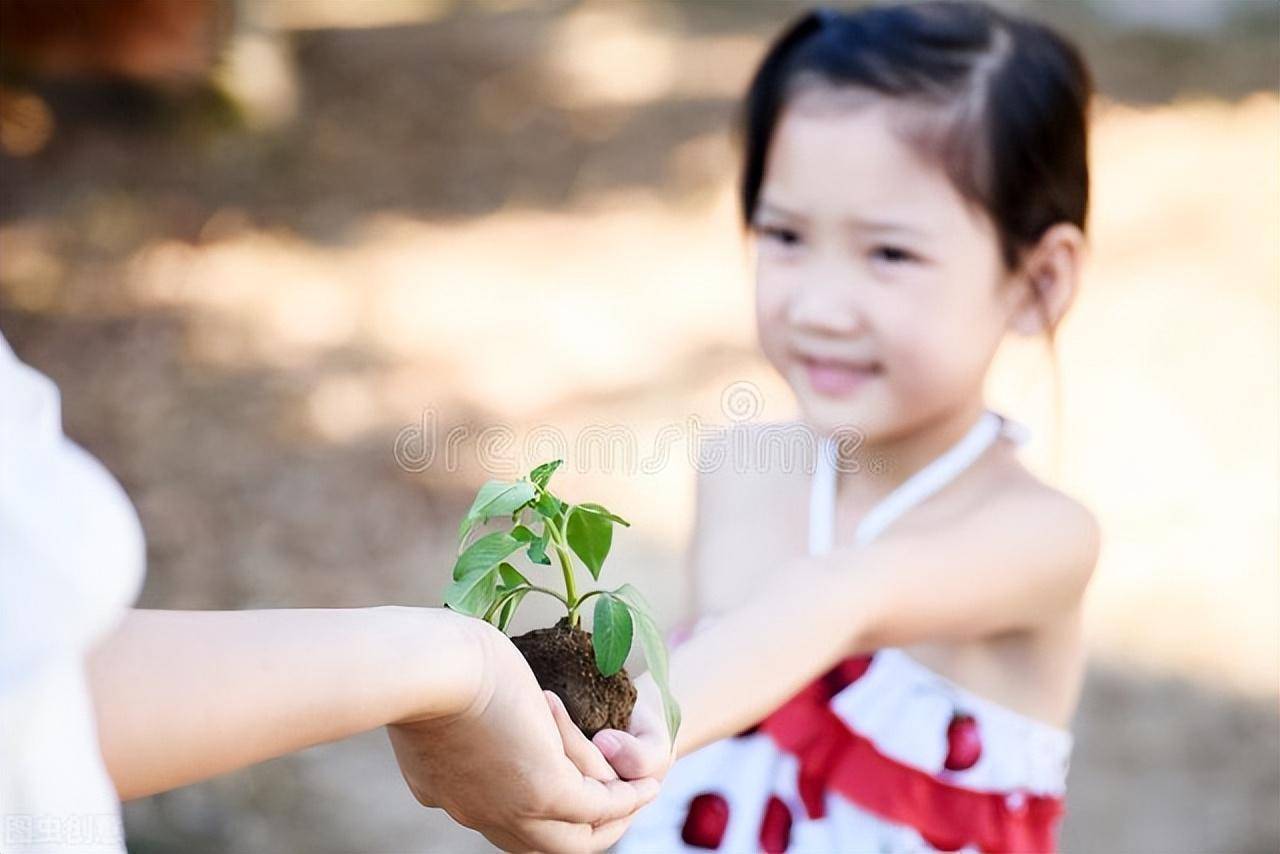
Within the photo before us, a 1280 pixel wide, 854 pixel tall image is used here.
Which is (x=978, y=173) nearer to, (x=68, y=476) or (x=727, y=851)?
(x=727, y=851)

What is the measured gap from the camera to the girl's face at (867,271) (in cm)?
165

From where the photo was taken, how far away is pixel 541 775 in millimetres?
1106

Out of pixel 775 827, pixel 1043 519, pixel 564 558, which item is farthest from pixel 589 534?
pixel 1043 519

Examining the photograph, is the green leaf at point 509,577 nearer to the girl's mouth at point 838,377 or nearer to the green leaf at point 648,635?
the green leaf at point 648,635

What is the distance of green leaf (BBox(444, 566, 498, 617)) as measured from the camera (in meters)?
1.11

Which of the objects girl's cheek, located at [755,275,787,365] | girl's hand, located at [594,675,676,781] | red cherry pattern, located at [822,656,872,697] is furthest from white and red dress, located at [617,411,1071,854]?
girl's hand, located at [594,675,676,781]

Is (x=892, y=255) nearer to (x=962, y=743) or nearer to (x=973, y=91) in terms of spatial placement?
(x=973, y=91)

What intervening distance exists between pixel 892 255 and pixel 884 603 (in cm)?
36

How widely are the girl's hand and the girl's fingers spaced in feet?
0.05

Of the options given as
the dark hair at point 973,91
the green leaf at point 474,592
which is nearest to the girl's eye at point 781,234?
the dark hair at point 973,91

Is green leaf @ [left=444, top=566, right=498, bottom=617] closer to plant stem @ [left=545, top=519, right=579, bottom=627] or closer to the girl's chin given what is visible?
plant stem @ [left=545, top=519, right=579, bottom=627]

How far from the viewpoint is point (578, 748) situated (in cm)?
114

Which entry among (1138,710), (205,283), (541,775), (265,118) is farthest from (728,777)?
(265,118)

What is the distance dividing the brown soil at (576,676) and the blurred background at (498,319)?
4.24 feet
